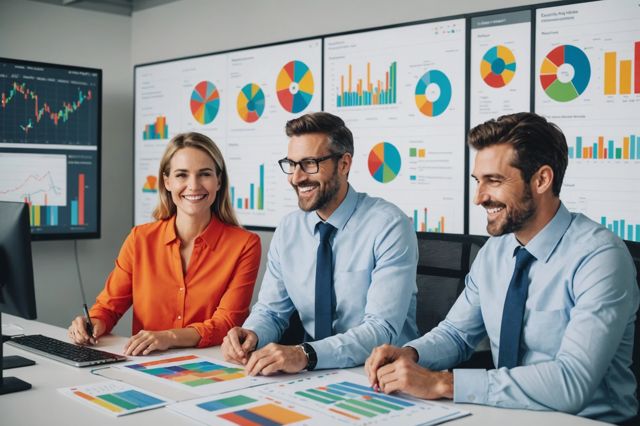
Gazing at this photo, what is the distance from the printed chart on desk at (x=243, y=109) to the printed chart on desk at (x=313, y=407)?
2.20 metres

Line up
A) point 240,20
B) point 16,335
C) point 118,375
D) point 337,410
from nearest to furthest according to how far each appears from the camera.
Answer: point 337,410 → point 118,375 → point 16,335 → point 240,20

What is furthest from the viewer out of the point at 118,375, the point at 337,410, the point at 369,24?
the point at 369,24

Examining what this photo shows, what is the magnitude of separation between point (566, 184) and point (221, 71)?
7.31ft

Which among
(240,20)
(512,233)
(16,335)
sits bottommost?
(16,335)

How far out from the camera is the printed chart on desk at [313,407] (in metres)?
1.34

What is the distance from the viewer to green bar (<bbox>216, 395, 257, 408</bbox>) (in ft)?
4.75

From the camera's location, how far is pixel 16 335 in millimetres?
2240

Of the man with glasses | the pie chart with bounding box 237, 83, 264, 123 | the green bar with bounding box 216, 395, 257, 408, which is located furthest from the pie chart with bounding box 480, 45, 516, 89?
the green bar with bounding box 216, 395, 257, 408

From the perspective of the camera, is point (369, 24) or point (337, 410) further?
point (369, 24)

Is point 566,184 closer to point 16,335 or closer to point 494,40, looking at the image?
point 494,40

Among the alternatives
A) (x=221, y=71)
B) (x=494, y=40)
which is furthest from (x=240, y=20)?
(x=494, y=40)

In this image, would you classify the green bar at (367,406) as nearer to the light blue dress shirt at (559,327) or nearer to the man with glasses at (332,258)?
the light blue dress shirt at (559,327)

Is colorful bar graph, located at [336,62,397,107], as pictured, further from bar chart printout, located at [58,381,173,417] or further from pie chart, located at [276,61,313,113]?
bar chart printout, located at [58,381,173,417]

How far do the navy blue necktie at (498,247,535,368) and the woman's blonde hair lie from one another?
123 cm
